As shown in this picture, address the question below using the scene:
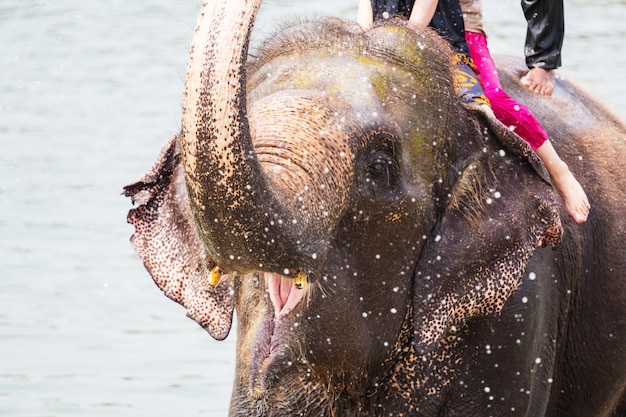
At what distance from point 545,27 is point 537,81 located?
0.18m

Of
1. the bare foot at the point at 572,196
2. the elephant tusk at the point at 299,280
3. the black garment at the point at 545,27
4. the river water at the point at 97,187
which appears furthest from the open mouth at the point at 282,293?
the black garment at the point at 545,27

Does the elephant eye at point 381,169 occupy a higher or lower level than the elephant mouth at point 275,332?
higher

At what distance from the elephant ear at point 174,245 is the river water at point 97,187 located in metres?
0.27

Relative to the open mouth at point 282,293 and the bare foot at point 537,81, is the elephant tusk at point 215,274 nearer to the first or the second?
the open mouth at point 282,293

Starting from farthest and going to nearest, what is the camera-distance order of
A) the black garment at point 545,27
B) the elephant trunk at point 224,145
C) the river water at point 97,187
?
the river water at point 97,187
the black garment at point 545,27
the elephant trunk at point 224,145

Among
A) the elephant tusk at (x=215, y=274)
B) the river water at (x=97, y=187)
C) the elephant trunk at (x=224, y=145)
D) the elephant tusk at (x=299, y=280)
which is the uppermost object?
the elephant trunk at (x=224, y=145)

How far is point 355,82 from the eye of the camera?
137 inches

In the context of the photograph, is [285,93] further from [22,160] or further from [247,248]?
[22,160]

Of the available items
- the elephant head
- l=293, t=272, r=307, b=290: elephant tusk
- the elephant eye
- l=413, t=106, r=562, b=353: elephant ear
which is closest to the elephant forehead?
the elephant head

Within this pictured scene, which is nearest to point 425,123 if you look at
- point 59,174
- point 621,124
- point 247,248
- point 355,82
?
point 355,82

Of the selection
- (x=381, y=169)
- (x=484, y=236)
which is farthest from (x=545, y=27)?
(x=381, y=169)

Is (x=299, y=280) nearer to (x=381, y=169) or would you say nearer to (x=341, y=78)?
(x=381, y=169)

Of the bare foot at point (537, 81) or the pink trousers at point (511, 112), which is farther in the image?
the bare foot at point (537, 81)

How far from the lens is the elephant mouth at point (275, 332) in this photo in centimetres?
334
